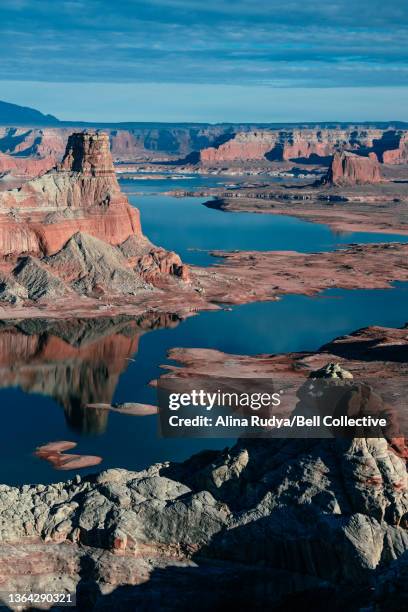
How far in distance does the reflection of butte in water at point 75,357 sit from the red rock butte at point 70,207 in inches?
674

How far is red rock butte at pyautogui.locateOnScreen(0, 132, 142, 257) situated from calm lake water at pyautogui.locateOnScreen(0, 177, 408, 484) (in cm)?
2047

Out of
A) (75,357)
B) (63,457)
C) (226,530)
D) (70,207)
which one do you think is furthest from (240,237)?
(226,530)

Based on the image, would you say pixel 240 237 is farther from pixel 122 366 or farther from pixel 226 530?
pixel 226 530

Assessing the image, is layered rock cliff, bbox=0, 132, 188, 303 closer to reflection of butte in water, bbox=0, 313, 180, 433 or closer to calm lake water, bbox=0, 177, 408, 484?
reflection of butte in water, bbox=0, 313, 180, 433

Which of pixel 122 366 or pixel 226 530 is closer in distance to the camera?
pixel 226 530

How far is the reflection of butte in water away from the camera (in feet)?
225

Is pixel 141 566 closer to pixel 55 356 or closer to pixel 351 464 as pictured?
pixel 351 464

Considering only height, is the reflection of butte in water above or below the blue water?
below

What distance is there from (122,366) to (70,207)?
40.9 meters

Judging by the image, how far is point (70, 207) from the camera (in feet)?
373

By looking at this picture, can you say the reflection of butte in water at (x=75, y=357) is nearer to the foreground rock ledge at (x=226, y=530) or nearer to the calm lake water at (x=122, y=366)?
the calm lake water at (x=122, y=366)

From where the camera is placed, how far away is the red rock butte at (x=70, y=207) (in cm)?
10769

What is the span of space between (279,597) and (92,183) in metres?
91.4

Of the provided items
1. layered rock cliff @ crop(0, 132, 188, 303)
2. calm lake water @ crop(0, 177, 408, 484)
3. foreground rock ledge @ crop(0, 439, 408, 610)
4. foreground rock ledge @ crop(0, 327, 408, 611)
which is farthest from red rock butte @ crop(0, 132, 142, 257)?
foreground rock ledge @ crop(0, 439, 408, 610)
